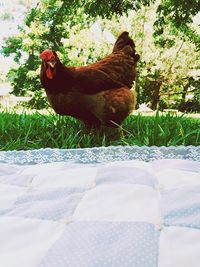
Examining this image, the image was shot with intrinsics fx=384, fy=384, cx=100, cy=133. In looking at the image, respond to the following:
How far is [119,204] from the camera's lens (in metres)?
0.83

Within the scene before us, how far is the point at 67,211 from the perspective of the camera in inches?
32.9

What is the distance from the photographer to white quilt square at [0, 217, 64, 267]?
2.03 feet

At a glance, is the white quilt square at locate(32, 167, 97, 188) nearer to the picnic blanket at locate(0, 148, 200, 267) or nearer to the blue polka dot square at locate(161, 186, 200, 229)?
the picnic blanket at locate(0, 148, 200, 267)

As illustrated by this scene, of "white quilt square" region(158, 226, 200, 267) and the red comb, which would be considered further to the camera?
the red comb

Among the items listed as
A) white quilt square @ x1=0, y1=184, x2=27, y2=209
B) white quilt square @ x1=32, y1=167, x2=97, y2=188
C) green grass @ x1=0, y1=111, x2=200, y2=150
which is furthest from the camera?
green grass @ x1=0, y1=111, x2=200, y2=150

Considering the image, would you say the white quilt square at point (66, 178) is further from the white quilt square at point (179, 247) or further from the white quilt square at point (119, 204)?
the white quilt square at point (179, 247)

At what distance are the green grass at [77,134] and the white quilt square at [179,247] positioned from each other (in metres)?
1.56

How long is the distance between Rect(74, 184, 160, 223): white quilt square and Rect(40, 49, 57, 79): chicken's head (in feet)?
5.99

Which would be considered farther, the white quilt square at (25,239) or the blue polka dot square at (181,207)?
the blue polka dot square at (181,207)

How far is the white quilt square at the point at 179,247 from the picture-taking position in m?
0.60

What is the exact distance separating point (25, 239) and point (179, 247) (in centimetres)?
28

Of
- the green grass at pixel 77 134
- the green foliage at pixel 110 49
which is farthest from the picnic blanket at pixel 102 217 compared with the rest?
the green foliage at pixel 110 49

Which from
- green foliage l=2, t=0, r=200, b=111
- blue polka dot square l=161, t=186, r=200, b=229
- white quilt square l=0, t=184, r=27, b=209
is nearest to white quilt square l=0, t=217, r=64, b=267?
white quilt square l=0, t=184, r=27, b=209

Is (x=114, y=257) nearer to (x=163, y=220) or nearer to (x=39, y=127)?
(x=163, y=220)
